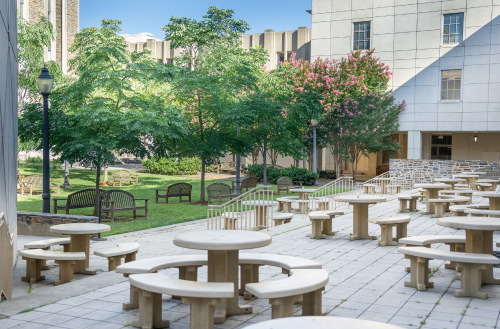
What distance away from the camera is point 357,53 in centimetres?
3027

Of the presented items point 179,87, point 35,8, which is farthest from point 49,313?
point 35,8

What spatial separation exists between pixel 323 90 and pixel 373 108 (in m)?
3.36

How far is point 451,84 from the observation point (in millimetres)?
29141

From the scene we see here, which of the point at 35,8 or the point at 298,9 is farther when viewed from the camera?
the point at 298,9

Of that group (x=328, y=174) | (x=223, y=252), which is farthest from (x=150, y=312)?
(x=328, y=174)

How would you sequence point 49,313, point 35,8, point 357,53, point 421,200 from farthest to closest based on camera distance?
point 35,8 < point 357,53 < point 421,200 < point 49,313

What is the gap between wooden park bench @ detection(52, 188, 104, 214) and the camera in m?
14.9

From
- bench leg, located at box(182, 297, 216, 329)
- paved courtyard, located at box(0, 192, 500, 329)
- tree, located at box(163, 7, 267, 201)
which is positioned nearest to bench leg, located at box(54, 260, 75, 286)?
paved courtyard, located at box(0, 192, 500, 329)

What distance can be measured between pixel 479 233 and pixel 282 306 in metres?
3.61

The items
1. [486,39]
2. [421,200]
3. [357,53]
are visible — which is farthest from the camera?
[357,53]

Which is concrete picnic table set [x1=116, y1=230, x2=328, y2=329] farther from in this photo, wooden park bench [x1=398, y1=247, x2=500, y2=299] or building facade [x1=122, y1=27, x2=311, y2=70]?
building facade [x1=122, y1=27, x2=311, y2=70]

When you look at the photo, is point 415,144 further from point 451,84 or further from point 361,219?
point 361,219

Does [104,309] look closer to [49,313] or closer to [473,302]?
[49,313]

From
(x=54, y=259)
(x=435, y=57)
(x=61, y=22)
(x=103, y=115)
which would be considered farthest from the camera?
(x=61, y=22)
